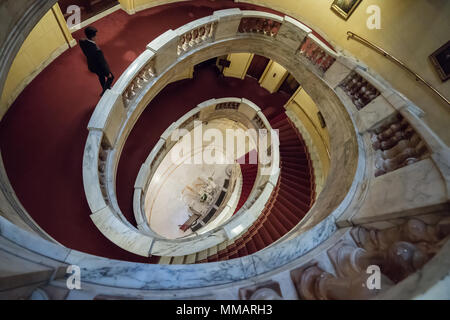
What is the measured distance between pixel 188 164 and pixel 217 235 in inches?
315

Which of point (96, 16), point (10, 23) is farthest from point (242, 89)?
point (10, 23)

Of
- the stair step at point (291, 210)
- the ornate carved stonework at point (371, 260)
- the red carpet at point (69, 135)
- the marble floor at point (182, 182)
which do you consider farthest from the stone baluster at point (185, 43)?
the ornate carved stonework at point (371, 260)

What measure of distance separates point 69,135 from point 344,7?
8.07 metres

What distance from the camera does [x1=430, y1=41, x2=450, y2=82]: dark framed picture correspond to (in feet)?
12.5

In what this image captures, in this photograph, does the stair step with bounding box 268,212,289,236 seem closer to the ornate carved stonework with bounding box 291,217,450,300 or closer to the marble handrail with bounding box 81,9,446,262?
the marble handrail with bounding box 81,9,446,262

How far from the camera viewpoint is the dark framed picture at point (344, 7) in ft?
19.1

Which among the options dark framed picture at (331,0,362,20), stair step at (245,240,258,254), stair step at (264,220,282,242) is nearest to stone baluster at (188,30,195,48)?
dark framed picture at (331,0,362,20)

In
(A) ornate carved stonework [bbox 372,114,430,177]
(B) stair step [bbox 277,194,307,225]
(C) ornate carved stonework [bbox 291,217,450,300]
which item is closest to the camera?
(C) ornate carved stonework [bbox 291,217,450,300]

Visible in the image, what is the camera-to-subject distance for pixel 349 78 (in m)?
4.59

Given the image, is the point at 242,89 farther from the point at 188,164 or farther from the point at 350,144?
the point at 350,144

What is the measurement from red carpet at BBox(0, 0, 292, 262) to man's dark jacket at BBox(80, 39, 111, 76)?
0.94 meters

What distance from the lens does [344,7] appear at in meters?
6.03

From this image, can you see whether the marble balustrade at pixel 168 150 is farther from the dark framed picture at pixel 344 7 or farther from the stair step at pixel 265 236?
the dark framed picture at pixel 344 7

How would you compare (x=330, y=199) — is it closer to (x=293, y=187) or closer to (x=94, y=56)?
(x=293, y=187)
